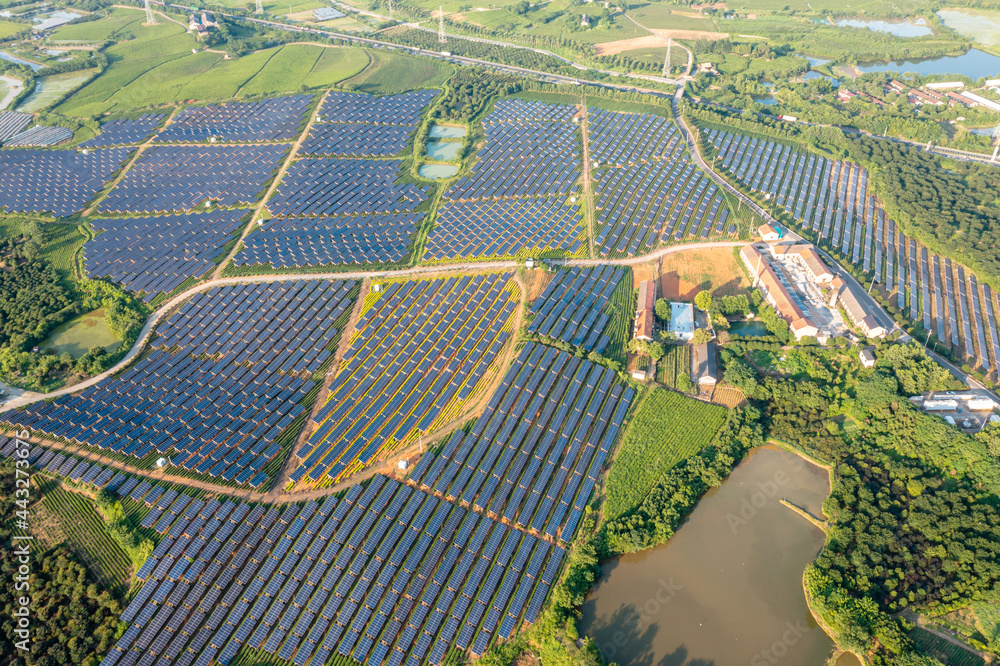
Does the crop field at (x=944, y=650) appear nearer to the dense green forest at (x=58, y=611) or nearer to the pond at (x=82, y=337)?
the dense green forest at (x=58, y=611)

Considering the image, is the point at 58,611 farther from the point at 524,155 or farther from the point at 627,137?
the point at 627,137

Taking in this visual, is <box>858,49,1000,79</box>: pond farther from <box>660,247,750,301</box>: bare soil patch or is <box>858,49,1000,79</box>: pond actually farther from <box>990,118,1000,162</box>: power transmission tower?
<box>660,247,750,301</box>: bare soil patch

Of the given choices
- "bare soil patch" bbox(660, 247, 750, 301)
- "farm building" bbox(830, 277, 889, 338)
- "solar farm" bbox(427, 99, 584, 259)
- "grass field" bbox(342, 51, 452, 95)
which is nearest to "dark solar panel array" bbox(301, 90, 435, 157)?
"grass field" bbox(342, 51, 452, 95)

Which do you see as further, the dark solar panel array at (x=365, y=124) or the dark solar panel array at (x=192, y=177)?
the dark solar panel array at (x=365, y=124)

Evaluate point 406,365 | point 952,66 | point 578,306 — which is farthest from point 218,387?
point 952,66

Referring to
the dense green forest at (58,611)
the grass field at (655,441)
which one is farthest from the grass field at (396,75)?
the dense green forest at (58,611)

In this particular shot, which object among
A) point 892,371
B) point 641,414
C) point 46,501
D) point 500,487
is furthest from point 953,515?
point 46,501
